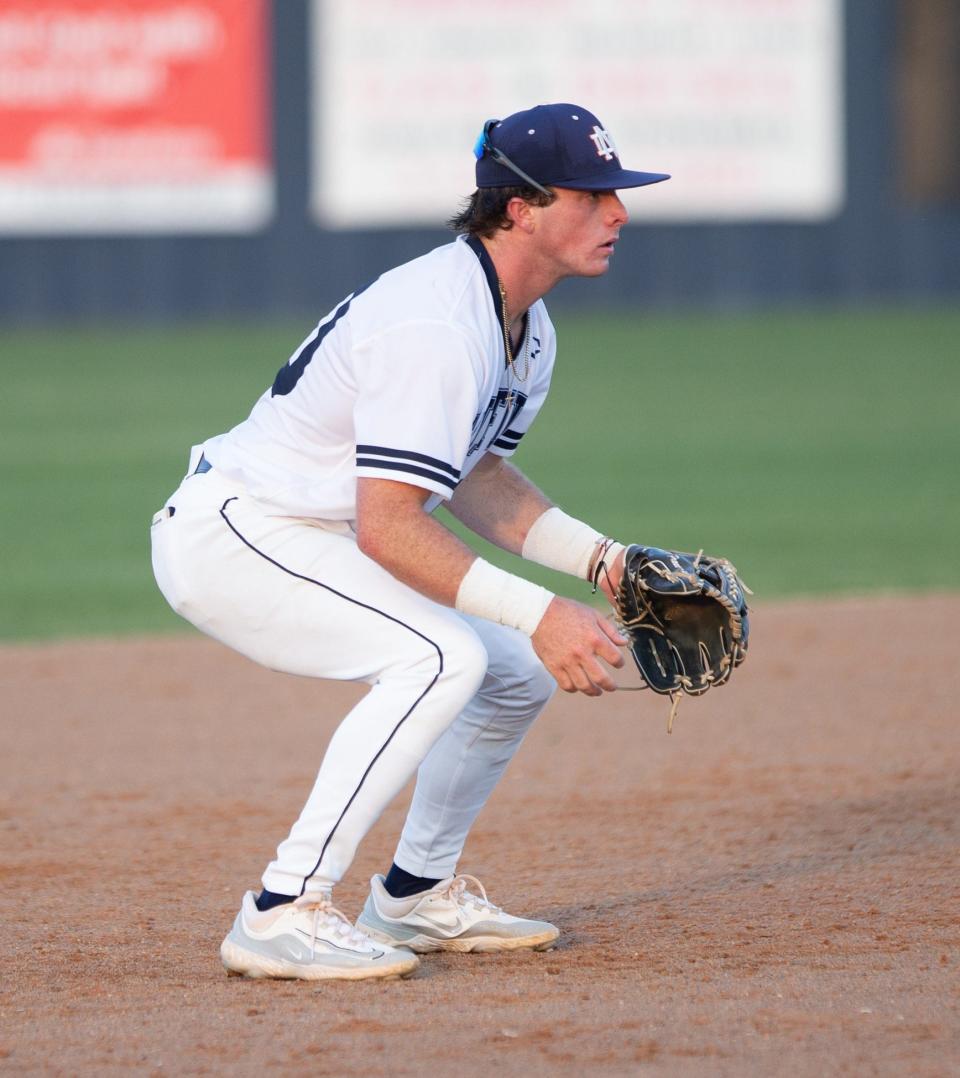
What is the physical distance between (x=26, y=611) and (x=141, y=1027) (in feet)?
15.7

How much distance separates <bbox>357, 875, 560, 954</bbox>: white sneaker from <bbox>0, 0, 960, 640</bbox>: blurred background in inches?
440

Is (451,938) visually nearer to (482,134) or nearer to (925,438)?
(482,134)

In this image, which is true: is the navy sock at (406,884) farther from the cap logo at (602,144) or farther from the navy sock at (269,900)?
the cap logo at (602,144)

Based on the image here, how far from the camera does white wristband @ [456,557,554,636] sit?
2.93 meters

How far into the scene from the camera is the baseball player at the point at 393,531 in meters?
2.90

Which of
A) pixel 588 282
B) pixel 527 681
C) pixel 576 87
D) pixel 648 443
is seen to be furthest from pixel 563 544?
pixel 588 282

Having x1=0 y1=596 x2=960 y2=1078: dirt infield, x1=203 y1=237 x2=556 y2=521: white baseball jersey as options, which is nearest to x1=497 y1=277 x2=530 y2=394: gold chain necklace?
x1=203 y1=237 x2=556 y2=521: white baseball jersey

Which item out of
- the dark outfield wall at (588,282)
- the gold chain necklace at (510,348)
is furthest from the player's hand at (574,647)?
the dark outfield wall at (588,282)

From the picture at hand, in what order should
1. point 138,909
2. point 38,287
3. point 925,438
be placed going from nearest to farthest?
point 138,909 < point 925,438 < point 38,287

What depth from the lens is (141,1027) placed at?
289 centimetres

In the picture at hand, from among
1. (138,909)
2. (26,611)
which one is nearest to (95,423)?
(26,611)

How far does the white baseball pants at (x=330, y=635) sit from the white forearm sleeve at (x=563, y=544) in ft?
0.88

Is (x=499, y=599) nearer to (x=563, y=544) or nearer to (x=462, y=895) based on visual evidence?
(x=563, y=544)

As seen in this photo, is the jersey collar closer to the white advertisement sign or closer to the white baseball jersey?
the white baseball jersey
